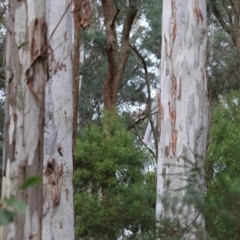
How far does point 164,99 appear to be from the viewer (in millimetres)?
6547

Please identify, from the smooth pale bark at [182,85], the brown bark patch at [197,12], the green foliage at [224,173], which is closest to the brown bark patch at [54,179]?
the smooth pale bark at [182,85]

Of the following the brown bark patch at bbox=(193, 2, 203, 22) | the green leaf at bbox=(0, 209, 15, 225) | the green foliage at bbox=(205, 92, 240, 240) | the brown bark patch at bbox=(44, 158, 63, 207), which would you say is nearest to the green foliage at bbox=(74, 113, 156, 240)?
the green foliage at bbox=(205, 92, 240, 240)

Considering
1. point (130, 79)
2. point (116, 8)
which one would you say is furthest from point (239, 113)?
point (130, 79)

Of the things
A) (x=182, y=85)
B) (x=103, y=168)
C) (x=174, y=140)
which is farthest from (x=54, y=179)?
(x=103, y=168)

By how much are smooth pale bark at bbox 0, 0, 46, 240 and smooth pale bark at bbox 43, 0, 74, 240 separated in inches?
123

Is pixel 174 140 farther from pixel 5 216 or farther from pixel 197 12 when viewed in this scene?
pixel 5 216

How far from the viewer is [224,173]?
4.95 meters

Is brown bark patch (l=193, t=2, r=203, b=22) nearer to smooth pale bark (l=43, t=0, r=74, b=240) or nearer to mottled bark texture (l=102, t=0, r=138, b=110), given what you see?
smooth pale bark (l=43, t=0, r=74, b=240)

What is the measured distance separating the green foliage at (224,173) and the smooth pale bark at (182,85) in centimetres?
34

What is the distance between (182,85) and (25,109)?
11.8 feet

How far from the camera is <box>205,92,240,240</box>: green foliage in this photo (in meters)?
3.67

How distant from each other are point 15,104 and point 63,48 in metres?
3.85

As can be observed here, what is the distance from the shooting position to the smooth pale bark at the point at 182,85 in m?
6.30

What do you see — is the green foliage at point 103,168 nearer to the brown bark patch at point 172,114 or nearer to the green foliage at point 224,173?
the green foliage at point 224,173
